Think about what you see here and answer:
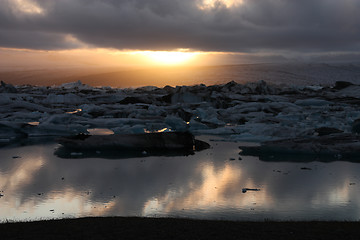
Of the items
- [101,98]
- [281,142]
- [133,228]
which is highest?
[133,228]

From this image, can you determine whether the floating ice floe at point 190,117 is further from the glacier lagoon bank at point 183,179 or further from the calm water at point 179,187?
the calm water at point 179,187

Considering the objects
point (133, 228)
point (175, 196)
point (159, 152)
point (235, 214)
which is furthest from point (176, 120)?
point (133, 228)

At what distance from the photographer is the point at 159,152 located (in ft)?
41.4

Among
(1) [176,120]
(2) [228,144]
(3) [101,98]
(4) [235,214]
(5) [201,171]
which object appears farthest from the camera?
(3) [101,98]

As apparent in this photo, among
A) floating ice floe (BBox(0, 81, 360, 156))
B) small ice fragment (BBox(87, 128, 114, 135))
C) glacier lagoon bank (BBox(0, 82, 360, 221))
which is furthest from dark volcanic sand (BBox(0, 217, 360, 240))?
small ice fragment (BBox(87, 128, 114, 135))

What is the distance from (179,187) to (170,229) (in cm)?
315

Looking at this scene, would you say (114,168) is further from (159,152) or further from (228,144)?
(228,144)

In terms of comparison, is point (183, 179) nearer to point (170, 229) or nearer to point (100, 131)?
point (170, 229)

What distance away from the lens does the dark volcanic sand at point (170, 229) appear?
15.6 ft

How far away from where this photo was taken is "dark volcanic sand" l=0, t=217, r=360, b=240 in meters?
4.77

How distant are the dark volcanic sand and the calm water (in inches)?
32.1

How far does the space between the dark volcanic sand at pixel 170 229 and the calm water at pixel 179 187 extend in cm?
82

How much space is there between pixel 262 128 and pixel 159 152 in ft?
16.2

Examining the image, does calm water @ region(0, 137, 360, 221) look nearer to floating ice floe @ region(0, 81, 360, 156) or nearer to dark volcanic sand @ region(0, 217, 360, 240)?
dark volcanic sand @ region(0, 217, 360, 240)
